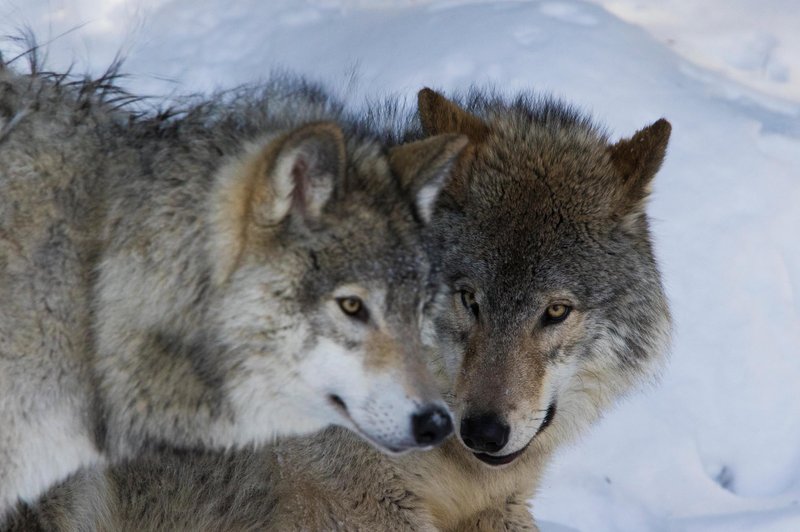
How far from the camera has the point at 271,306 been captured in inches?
135

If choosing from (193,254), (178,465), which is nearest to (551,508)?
(178,465)

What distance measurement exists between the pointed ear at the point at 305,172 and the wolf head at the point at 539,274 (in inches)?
34.1

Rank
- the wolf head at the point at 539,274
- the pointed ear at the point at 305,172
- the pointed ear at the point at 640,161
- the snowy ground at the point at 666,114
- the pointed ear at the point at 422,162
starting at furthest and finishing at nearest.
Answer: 1. the snowy ground at the point at 666,114
2. the pointed ear at the point at 640,161
3. the wolf head at the point at 539,274
4. the pointed ear at the point at 422,162
5. the pointed ear at the point at 305,172

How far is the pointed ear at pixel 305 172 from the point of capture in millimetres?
3270

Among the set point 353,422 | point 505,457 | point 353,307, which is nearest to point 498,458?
point 505,457

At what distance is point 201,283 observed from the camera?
11.5ft

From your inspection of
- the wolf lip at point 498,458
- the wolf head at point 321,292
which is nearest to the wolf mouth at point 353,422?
the wolf head at point 321,292

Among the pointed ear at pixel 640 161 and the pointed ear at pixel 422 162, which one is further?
the pointed ear at pixel 640 161

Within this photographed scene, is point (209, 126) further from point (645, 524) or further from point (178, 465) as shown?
point (645, 524)

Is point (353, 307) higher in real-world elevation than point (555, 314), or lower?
higher

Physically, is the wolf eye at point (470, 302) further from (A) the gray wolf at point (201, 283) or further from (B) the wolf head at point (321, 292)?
(B) the wolf head at point (321, 292)

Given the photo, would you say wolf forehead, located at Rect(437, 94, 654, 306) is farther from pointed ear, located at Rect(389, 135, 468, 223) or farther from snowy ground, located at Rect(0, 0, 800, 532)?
snowy ground, located at Rect(0, 0, 800, 532)

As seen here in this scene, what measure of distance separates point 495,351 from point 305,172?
4.01 feet

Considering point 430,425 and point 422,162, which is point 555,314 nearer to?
point 422,162
